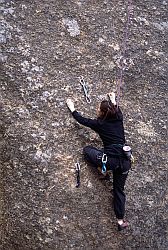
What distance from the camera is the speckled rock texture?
8.08m

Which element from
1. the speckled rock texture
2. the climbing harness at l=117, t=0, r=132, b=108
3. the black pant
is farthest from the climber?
the climbing harness at l=117, t=0, r=132, b=108

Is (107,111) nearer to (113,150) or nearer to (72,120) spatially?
(113,150)

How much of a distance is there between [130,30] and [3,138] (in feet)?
11.0

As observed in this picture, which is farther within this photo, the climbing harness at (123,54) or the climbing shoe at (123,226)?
the climbing harness at (123,54)

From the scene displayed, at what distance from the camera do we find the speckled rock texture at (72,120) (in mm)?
8078

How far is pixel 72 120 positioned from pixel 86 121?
576 millimetres

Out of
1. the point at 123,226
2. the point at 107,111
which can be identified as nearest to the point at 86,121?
the point at 107,111

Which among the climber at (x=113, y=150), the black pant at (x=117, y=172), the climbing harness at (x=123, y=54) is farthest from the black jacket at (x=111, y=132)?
the climbing harness at (x=123, y=54)

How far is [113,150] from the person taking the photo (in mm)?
7988

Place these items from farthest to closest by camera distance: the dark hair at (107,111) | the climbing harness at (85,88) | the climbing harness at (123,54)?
the climbing harness at (123,54), the climbing harness at (85,88), the dark hair at (107,111)

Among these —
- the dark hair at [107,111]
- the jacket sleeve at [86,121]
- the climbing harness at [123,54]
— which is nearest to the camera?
the dark hair at [107,111]

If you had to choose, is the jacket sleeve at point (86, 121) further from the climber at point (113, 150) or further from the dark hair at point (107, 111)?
the dark hair at point (107, 111)

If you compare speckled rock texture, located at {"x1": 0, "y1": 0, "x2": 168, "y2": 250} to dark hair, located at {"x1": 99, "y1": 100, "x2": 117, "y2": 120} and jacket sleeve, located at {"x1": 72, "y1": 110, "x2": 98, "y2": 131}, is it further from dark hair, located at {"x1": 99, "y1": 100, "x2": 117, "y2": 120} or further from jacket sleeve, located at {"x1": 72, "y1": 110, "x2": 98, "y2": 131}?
dark hair, located at {"x1": 99, "y1": 100, "x2": 117, "y2": 120}

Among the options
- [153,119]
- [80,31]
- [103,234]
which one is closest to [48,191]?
[103,234]
